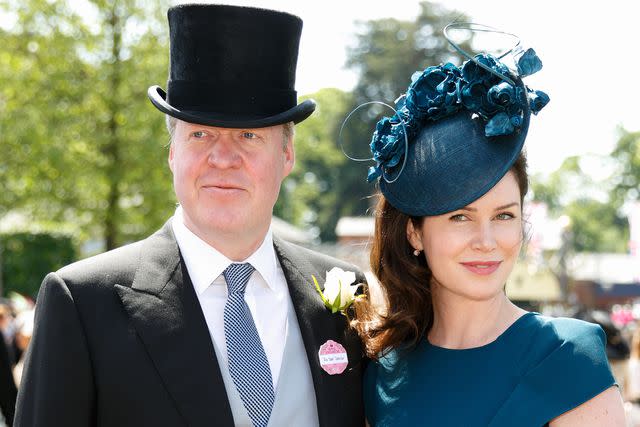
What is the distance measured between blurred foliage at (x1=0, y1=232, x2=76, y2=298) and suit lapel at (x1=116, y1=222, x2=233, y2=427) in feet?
53.4

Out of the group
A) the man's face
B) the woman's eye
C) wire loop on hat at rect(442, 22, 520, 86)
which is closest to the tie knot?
the man's face

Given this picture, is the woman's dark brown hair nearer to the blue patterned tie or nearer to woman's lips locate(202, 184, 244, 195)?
the blue patterned tie

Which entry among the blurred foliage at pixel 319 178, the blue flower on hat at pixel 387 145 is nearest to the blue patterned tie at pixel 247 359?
the blue flower on hat at pixel 387 145

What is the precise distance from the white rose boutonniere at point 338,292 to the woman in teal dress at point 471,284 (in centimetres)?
15

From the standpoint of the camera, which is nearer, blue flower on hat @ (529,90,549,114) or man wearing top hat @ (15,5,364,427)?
→ man wearing top hat @ (15,5,364,427)

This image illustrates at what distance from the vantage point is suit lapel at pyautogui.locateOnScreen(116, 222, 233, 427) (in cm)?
294

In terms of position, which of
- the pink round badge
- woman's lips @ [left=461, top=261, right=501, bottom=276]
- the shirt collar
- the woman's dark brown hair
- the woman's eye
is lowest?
the pink round badge

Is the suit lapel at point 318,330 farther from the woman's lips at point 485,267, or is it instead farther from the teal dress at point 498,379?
the woman's lips at point 485,267

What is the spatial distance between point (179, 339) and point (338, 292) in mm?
716

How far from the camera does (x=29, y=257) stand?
739 inches

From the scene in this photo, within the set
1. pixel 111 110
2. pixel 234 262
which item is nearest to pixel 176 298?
pixel 234 262

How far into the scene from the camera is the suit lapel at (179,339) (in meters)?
2.94

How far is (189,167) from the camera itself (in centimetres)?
320

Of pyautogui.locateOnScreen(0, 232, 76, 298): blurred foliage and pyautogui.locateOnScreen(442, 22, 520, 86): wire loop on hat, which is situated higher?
pyautogui.locateOnScreen(442, 22, 520, 86): wire loop on hat
